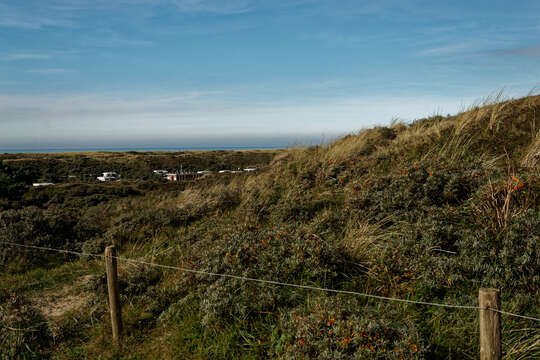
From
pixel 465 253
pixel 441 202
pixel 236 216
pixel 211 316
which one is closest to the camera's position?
pixel 211 316

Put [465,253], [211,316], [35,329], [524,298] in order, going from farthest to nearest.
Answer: [35,329] → [465,253] → [211,316] → [524,298]

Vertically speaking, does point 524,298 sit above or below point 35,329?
above

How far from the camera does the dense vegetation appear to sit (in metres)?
3.86

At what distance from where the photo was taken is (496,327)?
111 inches

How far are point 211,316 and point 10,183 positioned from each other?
15.5 m

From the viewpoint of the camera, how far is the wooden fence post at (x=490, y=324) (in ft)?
9.06

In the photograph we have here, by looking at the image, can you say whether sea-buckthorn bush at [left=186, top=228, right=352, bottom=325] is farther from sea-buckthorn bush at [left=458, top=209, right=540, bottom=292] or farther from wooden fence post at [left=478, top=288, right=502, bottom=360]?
wooden fence post at [left=478, top=288, right=502, bottom=360]

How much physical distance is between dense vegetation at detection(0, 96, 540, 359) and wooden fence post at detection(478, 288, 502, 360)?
66cm

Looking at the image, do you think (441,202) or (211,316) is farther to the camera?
(441,202)

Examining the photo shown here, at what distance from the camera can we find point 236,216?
28.3 ft

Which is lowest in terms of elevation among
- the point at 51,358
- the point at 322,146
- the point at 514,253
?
the point at 51,358

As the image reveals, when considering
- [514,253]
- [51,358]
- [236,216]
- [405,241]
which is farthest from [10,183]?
[514,253]

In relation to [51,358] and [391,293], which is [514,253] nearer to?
[391,293]

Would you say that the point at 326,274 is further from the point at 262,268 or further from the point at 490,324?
the point at 490,324
